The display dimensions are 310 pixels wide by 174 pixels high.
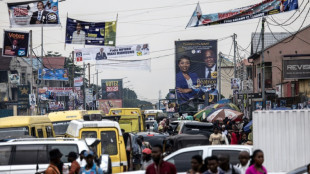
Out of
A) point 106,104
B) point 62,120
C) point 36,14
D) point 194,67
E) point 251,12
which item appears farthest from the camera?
point 106,104

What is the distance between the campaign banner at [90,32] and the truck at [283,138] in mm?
25076

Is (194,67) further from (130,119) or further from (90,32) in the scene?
(130,119)

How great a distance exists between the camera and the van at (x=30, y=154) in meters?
13.7

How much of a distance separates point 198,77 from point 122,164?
260ft

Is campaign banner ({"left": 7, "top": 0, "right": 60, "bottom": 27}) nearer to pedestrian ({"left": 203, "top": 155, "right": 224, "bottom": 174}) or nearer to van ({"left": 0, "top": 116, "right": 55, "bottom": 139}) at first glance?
van ({"left": 0, "top": 116, "right": 55, "bottom": 139})

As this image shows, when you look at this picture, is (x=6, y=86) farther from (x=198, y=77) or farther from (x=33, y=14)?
(x=33, y=14)

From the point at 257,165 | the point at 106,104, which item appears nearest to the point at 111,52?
the point at 257,165

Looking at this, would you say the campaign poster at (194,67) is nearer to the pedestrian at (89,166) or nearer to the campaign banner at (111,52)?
the campaign banner at (111,52)

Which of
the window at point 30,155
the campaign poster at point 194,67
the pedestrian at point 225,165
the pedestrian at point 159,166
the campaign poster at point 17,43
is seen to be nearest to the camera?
the pedestrian at point 159,166

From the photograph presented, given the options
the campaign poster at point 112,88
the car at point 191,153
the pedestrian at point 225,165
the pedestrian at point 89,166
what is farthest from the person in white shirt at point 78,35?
the campaign poster at point 112,88

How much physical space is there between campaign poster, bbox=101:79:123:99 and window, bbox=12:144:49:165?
132 metres

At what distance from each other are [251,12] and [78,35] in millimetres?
15866

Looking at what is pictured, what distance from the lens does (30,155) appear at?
1389cm

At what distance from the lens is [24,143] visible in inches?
549
